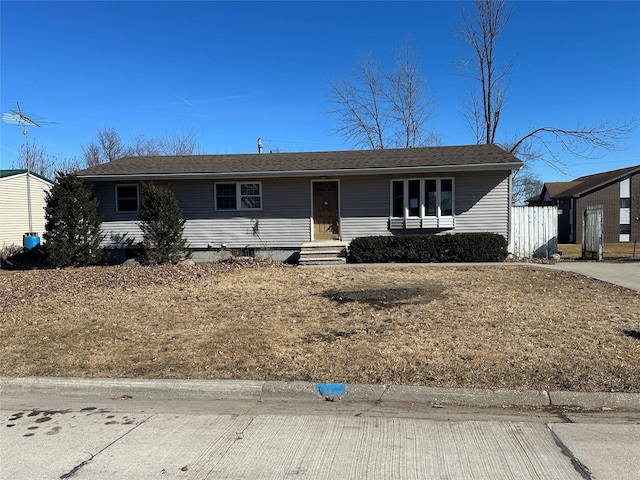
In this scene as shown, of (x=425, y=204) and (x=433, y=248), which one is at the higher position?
(x=425, y=204)

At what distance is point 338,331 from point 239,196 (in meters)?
11.0

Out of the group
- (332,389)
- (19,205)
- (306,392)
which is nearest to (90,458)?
(306,392)

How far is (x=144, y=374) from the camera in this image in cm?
482

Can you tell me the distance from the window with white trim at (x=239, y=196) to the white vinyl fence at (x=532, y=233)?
9.11 m

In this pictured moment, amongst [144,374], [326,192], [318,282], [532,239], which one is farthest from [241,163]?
[144,374]

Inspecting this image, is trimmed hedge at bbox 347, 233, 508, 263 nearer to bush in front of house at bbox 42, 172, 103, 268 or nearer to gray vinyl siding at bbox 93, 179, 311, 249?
gray vinyl siding at bbox 93, 179, 311, 249

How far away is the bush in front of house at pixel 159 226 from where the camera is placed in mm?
14203

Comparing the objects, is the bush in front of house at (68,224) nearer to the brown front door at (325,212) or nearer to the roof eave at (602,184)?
the brown front door at (325,212)

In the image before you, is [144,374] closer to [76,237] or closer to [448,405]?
[448,405]

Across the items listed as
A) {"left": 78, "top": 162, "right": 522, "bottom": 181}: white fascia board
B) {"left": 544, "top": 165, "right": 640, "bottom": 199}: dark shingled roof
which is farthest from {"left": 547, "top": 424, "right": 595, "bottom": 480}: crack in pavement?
{"left": 544, "top": 165, "right": 640, "bottom": 199}: dark shingled roof

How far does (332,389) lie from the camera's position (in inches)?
170

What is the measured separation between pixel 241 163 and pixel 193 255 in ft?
12.8

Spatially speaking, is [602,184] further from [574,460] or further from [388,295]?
[574,460]

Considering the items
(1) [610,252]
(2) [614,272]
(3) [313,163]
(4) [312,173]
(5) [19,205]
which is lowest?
(1) [610,252]
